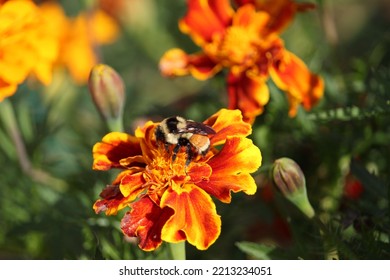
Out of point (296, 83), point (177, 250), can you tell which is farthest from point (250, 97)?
point (177, 250)

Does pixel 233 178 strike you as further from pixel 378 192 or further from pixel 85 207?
pixel 85 207

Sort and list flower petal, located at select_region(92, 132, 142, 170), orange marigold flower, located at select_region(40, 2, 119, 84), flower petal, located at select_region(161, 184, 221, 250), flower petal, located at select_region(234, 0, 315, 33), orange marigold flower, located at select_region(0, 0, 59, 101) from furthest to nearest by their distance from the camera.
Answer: orange marigold flower, located at select_region(40, 2, 119, 84)
flower petal, located at select_region(234, 0, 315, 33)
orange marigold flower, located at select_region(0, 0, 59, 101)
flower petal, located at select_region(92, 132, 142, 170)
flower petal, located at select_region(161, 184, 221, 250)

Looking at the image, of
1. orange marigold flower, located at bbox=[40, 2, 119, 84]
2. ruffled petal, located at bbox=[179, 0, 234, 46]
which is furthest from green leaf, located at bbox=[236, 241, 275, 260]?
orange marigold flower, located at bbox=[40, 2, 119, 84]

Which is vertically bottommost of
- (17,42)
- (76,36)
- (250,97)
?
(76,36)

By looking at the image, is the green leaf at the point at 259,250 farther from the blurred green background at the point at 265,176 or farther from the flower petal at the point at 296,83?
the flower petal at the point at 296,83

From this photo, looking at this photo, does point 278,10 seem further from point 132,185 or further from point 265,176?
point 132,185

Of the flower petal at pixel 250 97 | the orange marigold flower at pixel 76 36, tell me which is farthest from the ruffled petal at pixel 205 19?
the orange marigold flower at pixel 76 36

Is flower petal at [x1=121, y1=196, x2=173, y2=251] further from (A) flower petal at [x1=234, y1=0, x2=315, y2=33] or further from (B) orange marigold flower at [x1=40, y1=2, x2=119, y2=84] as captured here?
(B) orange marigold flower at [x1=40, y1=2, x2=119, y2=84]
